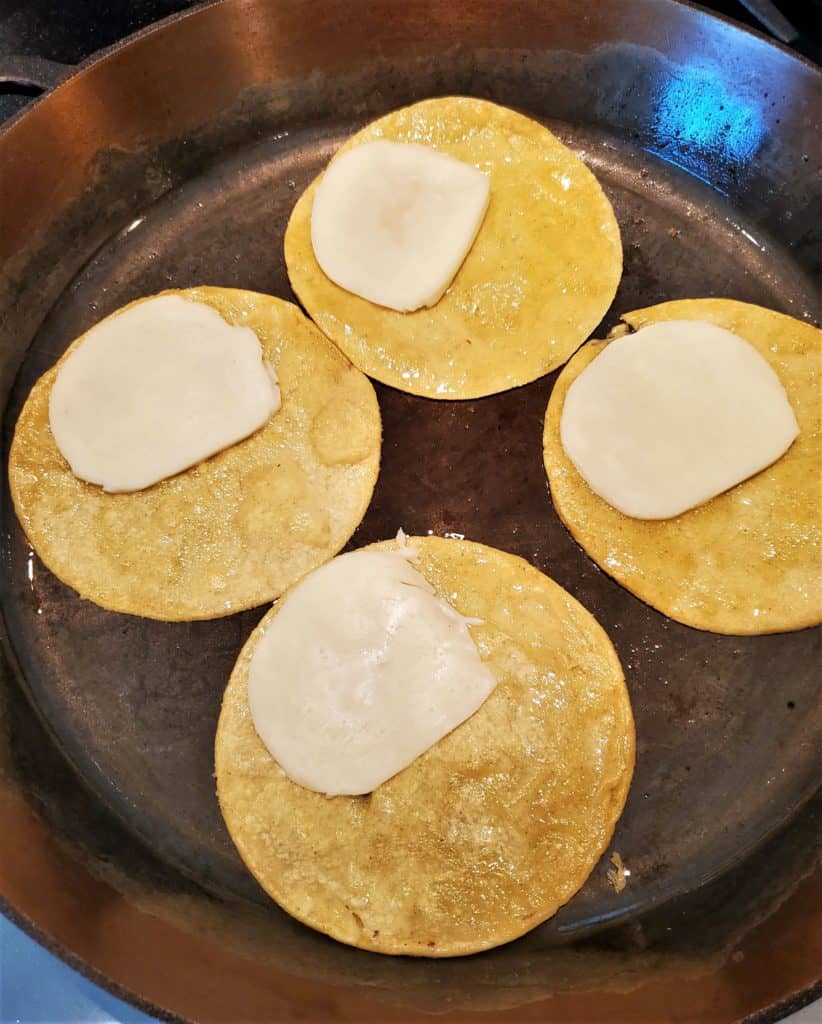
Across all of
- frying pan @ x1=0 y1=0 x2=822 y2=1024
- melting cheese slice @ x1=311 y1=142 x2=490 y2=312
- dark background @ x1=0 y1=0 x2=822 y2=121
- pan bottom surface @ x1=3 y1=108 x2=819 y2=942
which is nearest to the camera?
frying pan @ x1=0 y1=0 x2=822 y2=1024

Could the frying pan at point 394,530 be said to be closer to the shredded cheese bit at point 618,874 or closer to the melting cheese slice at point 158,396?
the shredded cheese bit at point 618,874

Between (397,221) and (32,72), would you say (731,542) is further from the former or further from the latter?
(32,72)

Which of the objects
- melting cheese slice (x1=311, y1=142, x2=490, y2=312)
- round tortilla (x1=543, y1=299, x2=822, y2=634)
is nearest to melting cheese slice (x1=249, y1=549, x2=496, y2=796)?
round tortilla (x1=543, y1=299, x2=822, y2=634)

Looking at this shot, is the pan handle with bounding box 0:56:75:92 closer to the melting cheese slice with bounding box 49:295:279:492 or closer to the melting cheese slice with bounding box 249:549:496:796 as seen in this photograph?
the melting cheese slice with bounding box 49:295:279:492

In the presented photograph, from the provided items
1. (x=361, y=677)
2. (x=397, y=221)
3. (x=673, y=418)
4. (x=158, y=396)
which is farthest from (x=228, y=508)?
(x=673, y=418)

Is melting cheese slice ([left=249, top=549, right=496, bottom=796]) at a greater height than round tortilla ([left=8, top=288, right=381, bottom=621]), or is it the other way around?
round tortilla ([left=8, top=288, right=381, bottom=621])

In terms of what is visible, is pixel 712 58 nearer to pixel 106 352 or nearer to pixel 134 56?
pixel 134 56

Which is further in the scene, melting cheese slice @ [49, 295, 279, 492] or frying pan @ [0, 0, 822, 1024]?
melting cheese slice @ [49, 295, 279, 492]
